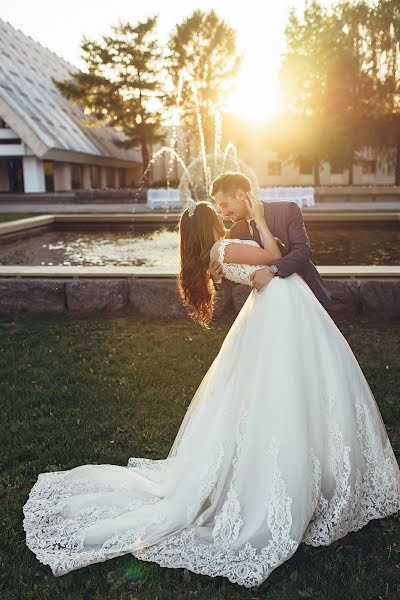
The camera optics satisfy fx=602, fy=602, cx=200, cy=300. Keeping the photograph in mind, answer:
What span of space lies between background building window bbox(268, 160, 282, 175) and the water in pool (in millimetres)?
46227

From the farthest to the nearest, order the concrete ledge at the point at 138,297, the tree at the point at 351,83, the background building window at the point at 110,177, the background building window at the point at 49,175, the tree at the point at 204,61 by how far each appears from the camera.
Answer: the background building window at the point at 110,177 < the tree at the point at 204,61 < the background building window at the point at 49,175 < the tree at the point at 351,83 < the concrete ledge at the point at 138,297

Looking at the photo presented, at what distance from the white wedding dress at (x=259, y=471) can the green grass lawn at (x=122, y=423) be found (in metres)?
0.10

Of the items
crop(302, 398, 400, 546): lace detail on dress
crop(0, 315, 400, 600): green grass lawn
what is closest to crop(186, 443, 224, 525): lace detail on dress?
crop(0, 315, 400, 600): green grass lawn

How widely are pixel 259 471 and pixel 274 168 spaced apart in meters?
60.6

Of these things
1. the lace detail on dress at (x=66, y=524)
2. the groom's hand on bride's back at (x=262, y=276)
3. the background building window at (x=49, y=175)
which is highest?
the background building window at (x=49, y=175)

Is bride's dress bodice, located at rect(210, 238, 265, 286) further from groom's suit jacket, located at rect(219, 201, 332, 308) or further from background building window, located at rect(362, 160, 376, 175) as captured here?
background building window, located at rect(362, 160, 376, 175)

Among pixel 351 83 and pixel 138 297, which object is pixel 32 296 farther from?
pixel 351 83

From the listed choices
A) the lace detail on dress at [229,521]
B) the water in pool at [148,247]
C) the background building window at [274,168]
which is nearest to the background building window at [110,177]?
the background building window at [274,168]

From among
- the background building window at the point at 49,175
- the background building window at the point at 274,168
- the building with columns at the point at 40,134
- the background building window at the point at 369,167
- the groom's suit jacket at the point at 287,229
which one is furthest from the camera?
the background building window at the point at 274,168

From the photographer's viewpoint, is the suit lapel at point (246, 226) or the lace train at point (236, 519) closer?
the lace train at point (236, 519)

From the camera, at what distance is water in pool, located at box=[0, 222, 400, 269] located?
11.3 m

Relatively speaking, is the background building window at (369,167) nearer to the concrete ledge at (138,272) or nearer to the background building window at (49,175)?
the background building window at (49,175)

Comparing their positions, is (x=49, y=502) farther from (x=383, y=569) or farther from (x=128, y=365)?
(x=128, y=365)

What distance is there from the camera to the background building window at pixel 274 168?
61375 mm
